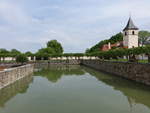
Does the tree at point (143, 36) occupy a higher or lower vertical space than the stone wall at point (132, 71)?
higher

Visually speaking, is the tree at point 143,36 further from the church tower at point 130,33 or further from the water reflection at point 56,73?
the water reflection at point 56,73

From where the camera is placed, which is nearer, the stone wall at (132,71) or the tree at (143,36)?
the stone wall at (132,71)

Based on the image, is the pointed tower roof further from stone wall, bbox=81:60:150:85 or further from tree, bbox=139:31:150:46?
stone wall, bbox=81:60:150:85

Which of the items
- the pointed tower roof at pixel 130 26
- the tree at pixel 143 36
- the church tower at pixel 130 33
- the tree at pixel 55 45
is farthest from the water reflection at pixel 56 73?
the tree at pixel 55 45

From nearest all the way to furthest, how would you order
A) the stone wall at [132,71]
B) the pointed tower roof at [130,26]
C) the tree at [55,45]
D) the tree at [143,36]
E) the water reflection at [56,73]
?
the stone wall at [132,71], the water reflection at [56,73], the pointed tower roof at [130,26], the tree at [143,36], the tree at [55,45]

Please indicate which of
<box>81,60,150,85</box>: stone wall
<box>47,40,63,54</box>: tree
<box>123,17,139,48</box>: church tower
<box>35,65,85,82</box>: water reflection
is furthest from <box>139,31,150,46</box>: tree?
<box>81,60,150,85</box>: stone wall

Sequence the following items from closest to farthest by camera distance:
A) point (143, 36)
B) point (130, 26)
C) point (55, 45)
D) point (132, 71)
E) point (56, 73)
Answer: point (132, 71) → point (56, 73) → point (130, 26) → point (143, 36) → point (55, 45)

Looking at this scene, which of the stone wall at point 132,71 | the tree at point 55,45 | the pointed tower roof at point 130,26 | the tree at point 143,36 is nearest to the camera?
the stone wall at point 132,71

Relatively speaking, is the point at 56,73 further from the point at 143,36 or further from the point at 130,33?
the point at 143,36


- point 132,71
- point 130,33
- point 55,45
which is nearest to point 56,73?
point 132,71

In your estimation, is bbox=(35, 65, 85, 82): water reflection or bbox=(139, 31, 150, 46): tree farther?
bbox=(139, 31, 150, 46): tree

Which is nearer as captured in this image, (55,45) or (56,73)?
(56,73)

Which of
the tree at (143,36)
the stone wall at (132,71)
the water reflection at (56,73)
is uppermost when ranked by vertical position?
the tree at (143,36)

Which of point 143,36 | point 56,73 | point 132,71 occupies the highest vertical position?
point 143,36
